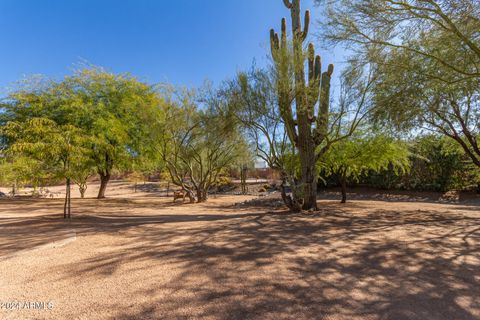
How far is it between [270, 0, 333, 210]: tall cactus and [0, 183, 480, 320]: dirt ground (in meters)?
3.45

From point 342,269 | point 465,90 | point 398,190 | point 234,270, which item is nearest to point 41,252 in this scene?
point 234,270

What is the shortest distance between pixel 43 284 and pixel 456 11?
802 cm

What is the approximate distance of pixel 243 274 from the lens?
3.20 m

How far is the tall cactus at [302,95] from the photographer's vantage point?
762 cm

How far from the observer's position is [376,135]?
10.0 m

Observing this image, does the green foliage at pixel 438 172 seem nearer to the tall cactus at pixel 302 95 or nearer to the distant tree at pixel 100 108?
the tall cactus at pixel 302 95

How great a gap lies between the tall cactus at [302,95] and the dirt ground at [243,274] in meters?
3.45

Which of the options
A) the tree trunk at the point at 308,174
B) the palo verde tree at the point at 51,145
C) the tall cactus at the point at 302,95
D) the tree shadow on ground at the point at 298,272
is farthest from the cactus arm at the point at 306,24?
the palo verde tree at the point at 51,145

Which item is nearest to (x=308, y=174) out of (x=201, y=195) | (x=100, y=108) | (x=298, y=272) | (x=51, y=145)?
(x=298, y=272)

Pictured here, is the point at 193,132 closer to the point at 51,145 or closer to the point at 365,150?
the point at 51,145

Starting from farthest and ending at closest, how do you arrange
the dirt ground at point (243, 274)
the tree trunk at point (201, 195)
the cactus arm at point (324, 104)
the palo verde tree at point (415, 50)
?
the tree trunk at point (201, 195) → the cactus arm at point (324, 104) → the palo verde tree at point (415, 50) → the dirt ground at point (243, 274)

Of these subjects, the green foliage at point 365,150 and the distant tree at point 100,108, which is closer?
the green foliage at point 365,150

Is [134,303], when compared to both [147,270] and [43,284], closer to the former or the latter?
[147,270]

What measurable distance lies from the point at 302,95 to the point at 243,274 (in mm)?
6161
